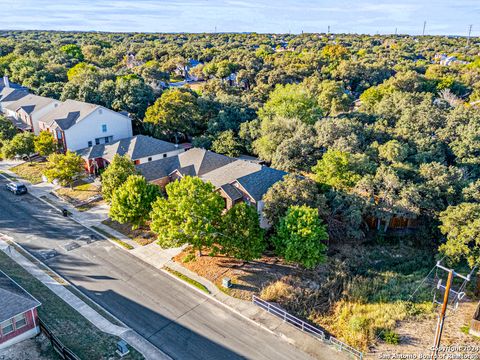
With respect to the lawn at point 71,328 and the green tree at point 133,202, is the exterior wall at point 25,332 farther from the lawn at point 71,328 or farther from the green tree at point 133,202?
the green tree at point 133,202

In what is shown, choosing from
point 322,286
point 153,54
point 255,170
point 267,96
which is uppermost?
point 153,54

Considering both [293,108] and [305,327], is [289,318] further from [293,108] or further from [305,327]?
[293,108]

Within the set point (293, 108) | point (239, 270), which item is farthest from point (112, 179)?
point (293, 108)

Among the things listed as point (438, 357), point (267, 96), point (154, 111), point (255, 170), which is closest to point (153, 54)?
point (267, 96)

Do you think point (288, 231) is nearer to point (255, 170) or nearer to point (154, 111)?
point (255, 170)

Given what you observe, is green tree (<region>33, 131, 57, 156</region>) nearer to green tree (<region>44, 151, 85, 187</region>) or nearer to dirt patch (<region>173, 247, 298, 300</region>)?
green tree (<region>44, 151, 85, 187</region>)

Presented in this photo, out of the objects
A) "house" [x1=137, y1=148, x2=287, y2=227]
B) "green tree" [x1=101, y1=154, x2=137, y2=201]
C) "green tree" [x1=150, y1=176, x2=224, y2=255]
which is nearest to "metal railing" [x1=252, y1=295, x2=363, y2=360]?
"green tree" [x1=150, y1=176, x2=224, y2=255]
